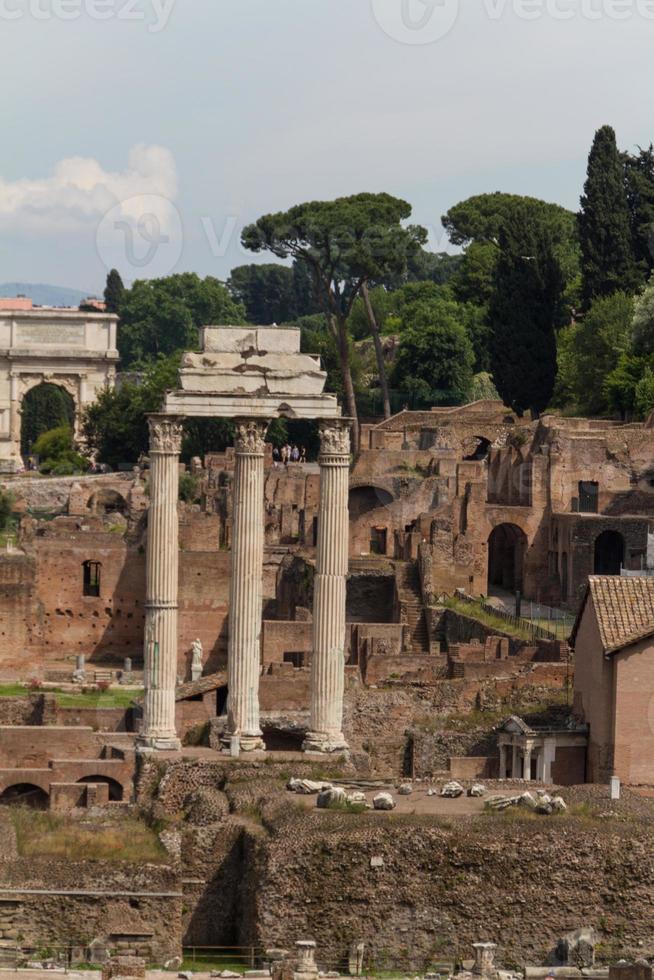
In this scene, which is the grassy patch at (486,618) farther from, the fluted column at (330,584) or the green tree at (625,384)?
the green tree at (625,384)

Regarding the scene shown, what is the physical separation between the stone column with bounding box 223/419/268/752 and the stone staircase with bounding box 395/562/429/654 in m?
19.2

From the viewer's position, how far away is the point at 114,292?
153 meters

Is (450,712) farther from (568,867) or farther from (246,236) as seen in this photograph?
(246,236)

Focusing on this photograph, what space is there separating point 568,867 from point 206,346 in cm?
1002

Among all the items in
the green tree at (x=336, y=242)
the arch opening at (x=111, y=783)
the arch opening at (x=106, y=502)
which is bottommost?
the arch opening at (x=111, y=783)

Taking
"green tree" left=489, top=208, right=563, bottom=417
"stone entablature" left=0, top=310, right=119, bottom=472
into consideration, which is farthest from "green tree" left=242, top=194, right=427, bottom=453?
"stone entablature" left=0, top=310, right=119, bottom=472

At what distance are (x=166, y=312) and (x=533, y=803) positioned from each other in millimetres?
113213

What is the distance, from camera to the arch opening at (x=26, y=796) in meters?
48.0

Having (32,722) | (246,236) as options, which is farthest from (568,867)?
(246,236)

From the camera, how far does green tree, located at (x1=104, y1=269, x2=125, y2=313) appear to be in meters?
151

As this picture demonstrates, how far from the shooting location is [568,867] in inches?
1299

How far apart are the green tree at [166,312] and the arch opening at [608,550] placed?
3035 inches

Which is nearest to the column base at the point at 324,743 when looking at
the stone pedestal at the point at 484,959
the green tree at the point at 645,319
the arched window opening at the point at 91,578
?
the stone pedestal at the point at 484,959

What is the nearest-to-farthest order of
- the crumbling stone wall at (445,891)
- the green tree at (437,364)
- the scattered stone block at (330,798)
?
1. the crumbling stone wall at (445,891)
2. the scattered stone block at (330,798)
3. the green tree at (437,364)
